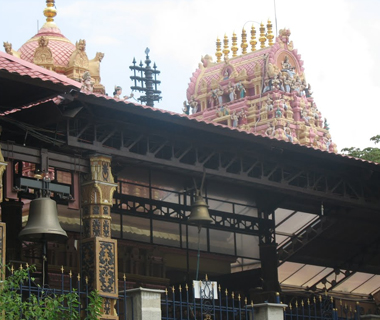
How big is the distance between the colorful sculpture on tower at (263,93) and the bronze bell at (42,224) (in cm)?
4093

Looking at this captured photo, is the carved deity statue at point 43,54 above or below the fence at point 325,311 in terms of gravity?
above

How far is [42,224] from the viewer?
58.2 feet

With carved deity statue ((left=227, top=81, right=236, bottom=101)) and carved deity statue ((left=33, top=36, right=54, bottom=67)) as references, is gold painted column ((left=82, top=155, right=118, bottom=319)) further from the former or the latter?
carved deity statue ((left=227, top=81, right=236, bottom=101))

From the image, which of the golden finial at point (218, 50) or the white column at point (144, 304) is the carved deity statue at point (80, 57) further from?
the white column at point (144, 304)

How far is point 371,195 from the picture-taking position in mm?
26500

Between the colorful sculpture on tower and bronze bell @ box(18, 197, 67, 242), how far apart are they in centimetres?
4093

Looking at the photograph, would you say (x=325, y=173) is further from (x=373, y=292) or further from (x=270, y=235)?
(x=373, y=292)

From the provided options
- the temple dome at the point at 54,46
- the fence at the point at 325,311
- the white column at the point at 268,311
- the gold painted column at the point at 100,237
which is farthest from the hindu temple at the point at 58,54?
the white column at the point at 268,311

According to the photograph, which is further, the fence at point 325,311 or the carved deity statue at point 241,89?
the carved deity statue at point 241,89

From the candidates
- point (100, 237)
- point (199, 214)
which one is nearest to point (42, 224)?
point (100, 237)

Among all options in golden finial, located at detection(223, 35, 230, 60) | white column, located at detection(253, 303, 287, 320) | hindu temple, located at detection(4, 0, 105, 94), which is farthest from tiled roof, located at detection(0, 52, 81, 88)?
golden finial, located at detection(223, 35, 230, 60)

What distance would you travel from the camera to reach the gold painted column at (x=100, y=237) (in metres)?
19.2

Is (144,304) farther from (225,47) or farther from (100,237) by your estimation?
(225,47)

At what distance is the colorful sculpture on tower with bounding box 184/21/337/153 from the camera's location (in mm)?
60250
